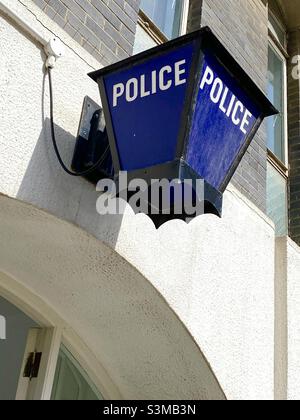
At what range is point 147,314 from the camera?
3535 mm

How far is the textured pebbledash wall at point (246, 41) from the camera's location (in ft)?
15.7

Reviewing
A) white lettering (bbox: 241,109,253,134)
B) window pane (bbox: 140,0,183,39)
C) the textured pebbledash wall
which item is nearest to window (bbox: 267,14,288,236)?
the textured pebbledash wall

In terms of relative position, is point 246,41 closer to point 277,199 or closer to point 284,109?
point 284,109

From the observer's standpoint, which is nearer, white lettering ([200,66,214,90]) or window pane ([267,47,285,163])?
white lettering ([200,66,214,90])

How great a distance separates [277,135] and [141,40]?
6.99ft

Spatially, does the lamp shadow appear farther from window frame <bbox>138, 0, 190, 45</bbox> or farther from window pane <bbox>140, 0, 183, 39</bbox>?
window pane <bbox>140, 0, 183, 39</bbox>

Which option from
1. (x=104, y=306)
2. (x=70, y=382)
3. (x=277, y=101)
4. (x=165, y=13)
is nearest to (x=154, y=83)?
(x=104, y=306)

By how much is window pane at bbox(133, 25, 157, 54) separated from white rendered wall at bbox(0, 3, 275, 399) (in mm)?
1110

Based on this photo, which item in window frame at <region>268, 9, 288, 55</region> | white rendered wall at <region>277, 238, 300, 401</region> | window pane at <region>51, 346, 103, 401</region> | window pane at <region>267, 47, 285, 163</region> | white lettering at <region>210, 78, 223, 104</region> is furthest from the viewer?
window frame at <region>268, 9, 288, 55</region>

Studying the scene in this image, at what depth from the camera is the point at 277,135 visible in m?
6.13

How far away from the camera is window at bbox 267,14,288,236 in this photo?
18.3 feet

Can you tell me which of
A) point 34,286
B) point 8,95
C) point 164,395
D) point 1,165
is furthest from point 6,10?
point 164,395
